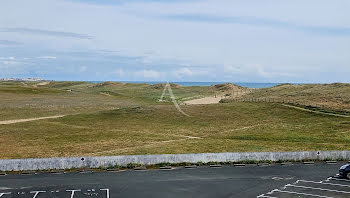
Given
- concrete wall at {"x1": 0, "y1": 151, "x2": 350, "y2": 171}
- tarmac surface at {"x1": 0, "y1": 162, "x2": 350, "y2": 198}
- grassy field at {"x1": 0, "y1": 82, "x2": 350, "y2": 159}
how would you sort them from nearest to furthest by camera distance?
tarmac surface at {"x1": 0, "y1": 162, "x2": 350, "y2": 198}
concrete wall at {"x1": 0, "y1": 151, "x2": 350, "y2": 171}
grassy field at {"x1": 0, "y1": 82, "x2": 350, "y2": 159}

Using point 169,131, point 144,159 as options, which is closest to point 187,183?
point 144,159

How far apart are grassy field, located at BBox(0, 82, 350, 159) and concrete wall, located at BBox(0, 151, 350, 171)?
11.5 meters

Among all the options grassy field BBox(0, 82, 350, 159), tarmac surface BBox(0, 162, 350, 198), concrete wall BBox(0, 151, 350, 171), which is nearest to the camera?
tarmac surface BBox(0, 162, 350, 198)

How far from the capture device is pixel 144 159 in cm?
4338

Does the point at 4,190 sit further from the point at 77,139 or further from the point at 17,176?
the point at 77,139

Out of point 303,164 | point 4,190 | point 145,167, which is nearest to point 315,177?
point 303,164

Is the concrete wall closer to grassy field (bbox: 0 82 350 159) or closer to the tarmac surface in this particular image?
the tarmac surface

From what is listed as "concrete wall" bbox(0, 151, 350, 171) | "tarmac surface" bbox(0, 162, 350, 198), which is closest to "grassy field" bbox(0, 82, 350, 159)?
"concrete wall" bbox(0, 151, 350, 171)

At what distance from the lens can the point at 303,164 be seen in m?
45.7

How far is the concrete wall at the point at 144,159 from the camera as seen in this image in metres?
41.1

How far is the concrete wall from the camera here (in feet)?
135

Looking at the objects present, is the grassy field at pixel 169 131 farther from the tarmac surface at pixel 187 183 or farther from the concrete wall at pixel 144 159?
the tarmac surface at pixel 187 183

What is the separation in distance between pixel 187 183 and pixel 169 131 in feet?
144

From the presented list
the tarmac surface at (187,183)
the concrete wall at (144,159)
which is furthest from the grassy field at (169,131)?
the tarmac surface at (187,183)
